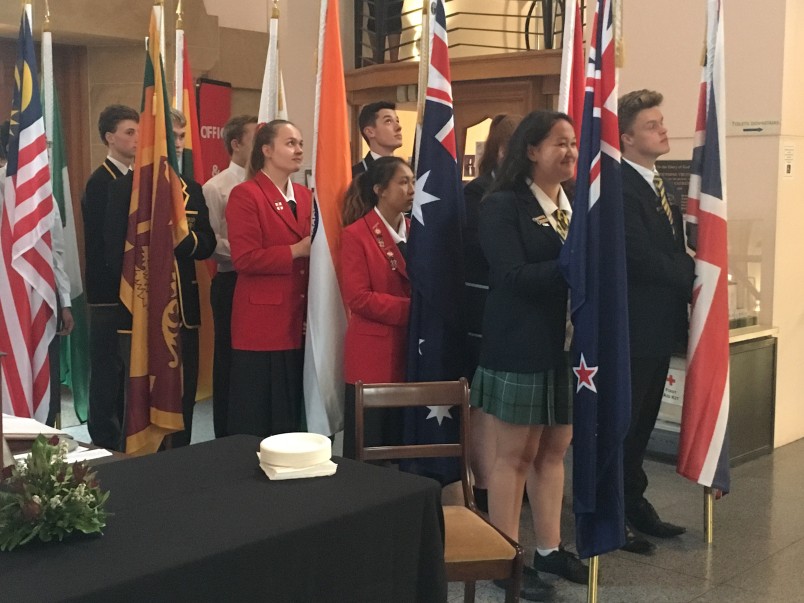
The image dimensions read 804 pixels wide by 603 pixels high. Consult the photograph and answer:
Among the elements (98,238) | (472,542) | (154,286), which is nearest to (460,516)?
(472,542)

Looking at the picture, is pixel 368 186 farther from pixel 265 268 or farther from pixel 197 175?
pixel 197 175

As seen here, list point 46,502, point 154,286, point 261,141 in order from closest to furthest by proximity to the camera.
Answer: point 46,502
point 261,141
point 154,286

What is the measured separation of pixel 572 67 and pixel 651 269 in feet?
4.18

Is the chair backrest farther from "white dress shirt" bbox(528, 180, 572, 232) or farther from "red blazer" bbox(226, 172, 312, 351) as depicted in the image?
"red blazer" bbox(226, 172, 312, 351)

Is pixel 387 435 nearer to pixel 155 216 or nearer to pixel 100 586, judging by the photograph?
pixel 155 216

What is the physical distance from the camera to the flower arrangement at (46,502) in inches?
66.2

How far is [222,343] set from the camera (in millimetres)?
4332

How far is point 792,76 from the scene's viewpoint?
4715mm

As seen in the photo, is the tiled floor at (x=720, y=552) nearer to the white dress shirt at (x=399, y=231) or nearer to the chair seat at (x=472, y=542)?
the chair seat at (x=472, y=542)

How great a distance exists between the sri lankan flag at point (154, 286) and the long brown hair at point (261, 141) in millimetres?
349

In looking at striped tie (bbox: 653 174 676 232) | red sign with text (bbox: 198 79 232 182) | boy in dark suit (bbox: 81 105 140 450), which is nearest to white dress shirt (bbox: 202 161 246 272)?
boy in dark suit (bbox: 81 105 140 450)

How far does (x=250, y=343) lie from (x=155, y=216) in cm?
64

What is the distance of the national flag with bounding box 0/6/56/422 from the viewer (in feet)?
13.7

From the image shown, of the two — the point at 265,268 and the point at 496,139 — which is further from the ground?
the point at 496,139
